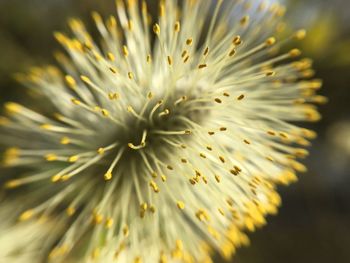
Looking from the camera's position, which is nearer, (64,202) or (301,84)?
(301,84)

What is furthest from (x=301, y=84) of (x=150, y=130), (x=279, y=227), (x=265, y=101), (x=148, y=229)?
(x=279, y=227)

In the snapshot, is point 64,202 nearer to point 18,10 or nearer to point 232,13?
point 232,13

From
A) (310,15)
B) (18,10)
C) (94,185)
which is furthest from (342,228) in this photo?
(18,10)

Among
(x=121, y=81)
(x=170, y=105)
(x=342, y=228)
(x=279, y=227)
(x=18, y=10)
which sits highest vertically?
(x=18, y=10)

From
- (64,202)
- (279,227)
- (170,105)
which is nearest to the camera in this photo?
(170,105)

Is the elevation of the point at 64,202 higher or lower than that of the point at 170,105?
higher

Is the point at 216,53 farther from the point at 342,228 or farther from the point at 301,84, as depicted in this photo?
the point at 342,228

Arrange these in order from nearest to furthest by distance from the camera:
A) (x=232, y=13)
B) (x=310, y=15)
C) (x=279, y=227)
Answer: (x=232, y=13), (x=310, y=15), (x=279, y=227)
